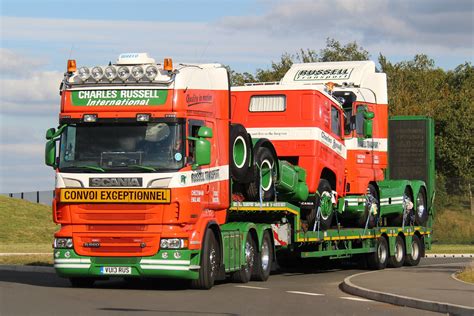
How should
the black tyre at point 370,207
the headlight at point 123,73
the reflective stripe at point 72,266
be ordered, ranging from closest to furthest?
the reflective stripe at point 72,266
the headlight at point 123,73
the black tyre at point 370,207

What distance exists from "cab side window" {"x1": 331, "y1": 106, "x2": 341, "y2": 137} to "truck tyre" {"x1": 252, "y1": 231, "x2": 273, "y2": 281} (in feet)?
13.3

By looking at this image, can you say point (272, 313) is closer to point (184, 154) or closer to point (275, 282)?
point (184, 154)

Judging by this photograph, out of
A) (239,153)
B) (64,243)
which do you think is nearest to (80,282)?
(64,243)

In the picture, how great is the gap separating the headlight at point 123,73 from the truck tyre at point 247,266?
4256 millimetres

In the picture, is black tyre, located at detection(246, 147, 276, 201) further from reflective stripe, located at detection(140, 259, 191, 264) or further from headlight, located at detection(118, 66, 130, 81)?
headlight, located at detection(118, 66, 130, 81)

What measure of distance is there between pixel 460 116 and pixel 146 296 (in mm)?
60264

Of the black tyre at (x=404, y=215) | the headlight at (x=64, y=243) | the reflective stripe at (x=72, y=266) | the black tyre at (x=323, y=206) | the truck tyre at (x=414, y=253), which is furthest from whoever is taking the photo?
the truck tyre at (x=414, y=253)

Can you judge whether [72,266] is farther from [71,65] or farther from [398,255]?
[398,255]

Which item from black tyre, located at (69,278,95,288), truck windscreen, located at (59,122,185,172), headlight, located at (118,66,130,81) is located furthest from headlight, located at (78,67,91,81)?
black tyre, located at (69,278,95,288)

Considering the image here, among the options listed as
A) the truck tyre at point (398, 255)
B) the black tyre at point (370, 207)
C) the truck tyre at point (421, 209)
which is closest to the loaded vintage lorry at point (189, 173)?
the black tyre at point (370, 207)

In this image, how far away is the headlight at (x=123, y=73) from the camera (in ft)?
68.1

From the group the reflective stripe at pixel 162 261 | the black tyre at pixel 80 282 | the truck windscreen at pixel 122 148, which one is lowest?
the black tyre at pixel 80 282

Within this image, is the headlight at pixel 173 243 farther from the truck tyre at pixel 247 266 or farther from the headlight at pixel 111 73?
the headlight at pixel 111 73

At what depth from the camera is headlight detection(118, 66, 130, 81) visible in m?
20.8
